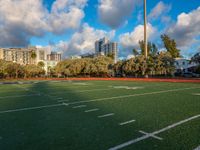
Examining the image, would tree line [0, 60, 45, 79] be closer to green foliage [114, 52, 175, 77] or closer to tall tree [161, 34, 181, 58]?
green foliage [114, 52, 175, 77]

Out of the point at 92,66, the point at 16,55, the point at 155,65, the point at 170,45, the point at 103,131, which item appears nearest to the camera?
the point at 103,131

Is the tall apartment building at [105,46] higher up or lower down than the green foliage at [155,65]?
higher up

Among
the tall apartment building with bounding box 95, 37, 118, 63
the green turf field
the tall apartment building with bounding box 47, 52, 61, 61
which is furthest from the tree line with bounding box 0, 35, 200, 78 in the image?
the tall apartment building with bounding box 47, 52, 61, 61

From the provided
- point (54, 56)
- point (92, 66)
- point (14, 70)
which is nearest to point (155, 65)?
point (92, 66)

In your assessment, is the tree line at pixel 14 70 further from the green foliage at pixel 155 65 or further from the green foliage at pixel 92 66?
the green foliage at pixel 155 65

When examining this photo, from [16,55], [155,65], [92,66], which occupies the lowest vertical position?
[155,65]

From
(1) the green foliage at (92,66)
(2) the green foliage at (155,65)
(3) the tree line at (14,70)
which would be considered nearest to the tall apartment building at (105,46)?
(3) the tree line at (14,70)

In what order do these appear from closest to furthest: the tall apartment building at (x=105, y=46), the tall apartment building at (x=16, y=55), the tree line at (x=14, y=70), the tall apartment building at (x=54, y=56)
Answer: the tree line at (x=14, y=70)
the tall apartment building at (x=105, y=46)
the tall apartment building at (x=16, y=55)
the tall apartment building at (x=54, y=56)

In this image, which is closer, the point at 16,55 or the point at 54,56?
the point at 16,55

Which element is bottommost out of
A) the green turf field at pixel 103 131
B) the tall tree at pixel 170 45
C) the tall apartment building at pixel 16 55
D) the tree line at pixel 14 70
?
the green turf field at pixel 103 131

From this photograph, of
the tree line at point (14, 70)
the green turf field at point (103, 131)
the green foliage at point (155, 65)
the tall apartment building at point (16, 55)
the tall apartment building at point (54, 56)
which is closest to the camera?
the green turf field at point (103, 131)

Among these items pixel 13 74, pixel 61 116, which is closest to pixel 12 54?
pixel 13 74

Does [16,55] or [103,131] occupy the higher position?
[16,55]

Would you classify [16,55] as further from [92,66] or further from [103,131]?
[103,131]
